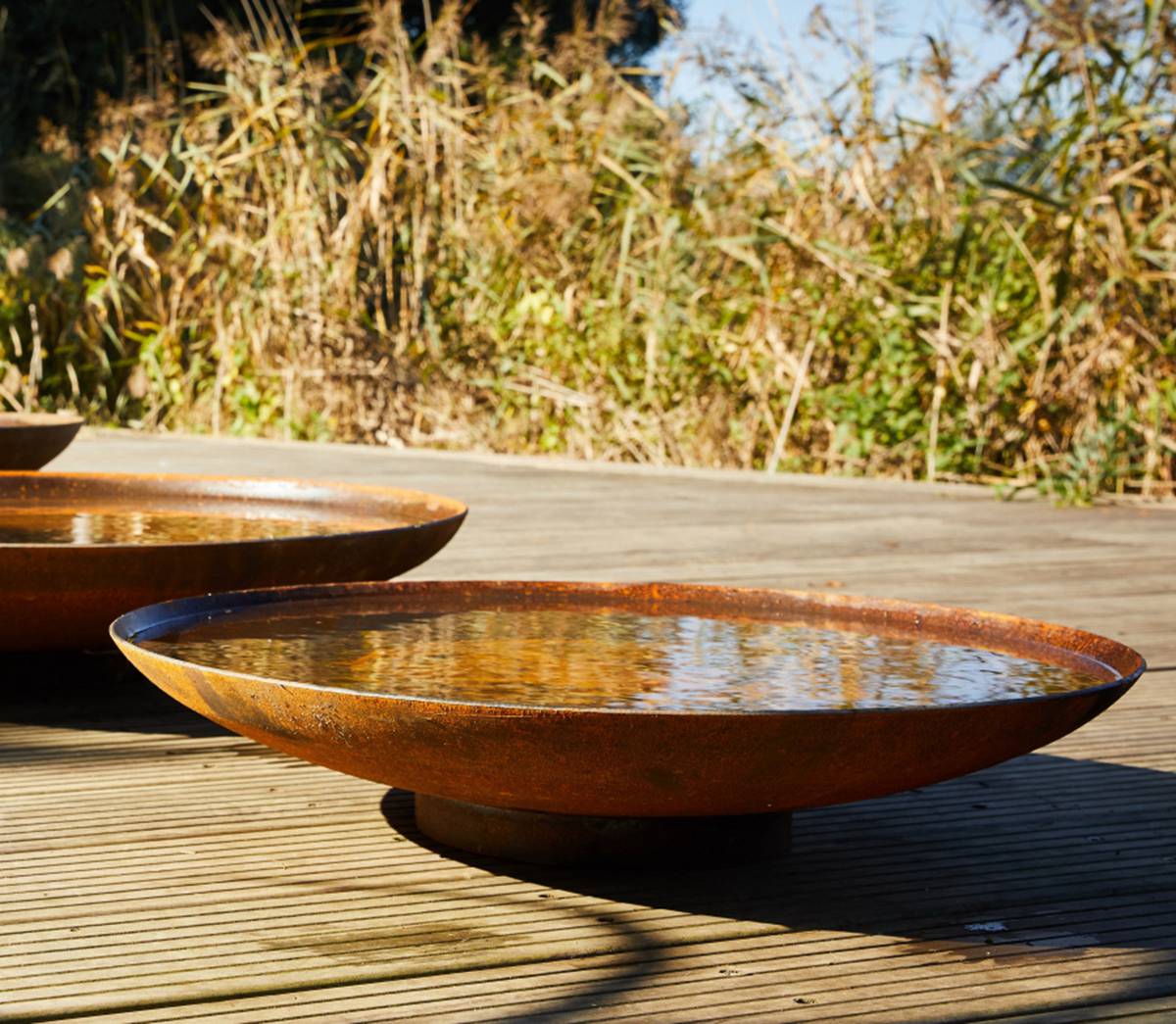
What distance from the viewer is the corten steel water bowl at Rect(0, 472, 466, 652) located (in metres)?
1.80

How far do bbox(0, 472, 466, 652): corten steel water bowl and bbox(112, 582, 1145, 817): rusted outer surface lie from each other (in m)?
0.44

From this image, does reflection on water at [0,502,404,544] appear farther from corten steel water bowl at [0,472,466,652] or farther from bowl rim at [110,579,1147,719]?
bowl rim at [110,579,1147,719]

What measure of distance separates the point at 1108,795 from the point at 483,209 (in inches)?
184

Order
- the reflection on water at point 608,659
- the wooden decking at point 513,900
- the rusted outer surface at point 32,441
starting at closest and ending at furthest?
the wooden decking at point 513,900
the reflection on water at point 608,659
the rusted outer surface at point 32,441

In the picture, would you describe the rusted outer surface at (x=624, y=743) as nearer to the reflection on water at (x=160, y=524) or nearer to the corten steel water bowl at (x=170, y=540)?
the corten steel water bowl at (x=170, y=540)

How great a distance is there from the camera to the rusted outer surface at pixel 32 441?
345 cm

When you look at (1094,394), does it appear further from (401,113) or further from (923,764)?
(923,764)

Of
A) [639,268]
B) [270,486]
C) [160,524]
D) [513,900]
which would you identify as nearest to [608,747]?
[513,900]

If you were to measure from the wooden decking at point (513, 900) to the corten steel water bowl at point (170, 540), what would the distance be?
144 millimetres

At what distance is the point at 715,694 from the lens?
1.37 metres

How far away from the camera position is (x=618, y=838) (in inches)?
54.2

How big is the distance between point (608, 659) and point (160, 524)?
1026 mm

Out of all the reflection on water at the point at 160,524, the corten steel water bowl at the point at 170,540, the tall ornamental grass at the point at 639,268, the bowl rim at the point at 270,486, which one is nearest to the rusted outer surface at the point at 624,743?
the corten steel water bowl at the point at 170,540

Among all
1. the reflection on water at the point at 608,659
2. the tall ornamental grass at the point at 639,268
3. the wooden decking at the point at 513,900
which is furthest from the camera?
the tall ornamental grass at the point at 639,268
